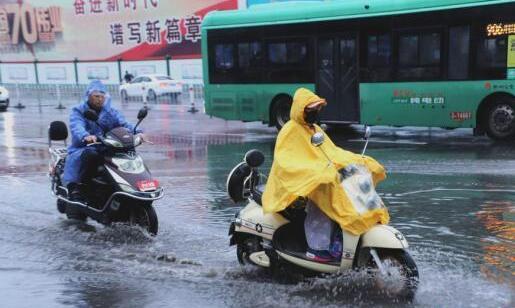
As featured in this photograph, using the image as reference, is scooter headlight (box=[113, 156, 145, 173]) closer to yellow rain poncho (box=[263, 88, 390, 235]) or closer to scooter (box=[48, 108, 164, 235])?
scooter (box=[48, 108, 164, 235])

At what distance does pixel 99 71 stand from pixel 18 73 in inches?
342

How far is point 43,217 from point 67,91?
88.8ft

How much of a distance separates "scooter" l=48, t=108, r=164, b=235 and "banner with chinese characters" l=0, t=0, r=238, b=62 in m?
30.8

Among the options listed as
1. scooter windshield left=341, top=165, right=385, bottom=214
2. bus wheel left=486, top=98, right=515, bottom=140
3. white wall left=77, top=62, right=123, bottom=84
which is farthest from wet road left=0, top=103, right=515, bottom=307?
white wall left=77, top=62, right=123, bottom=84

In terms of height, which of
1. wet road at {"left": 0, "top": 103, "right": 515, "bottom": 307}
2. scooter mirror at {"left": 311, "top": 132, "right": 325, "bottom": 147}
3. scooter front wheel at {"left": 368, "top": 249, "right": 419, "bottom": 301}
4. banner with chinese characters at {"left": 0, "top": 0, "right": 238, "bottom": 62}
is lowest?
wet road at {"left": 0, "top": 103, "right": 515, "bottom": 307}

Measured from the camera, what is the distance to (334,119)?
1529 cm

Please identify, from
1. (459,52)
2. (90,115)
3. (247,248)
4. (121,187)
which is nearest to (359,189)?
(247,248)

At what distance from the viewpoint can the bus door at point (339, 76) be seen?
14719 millimetres

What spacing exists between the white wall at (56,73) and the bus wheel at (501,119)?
3492 cm

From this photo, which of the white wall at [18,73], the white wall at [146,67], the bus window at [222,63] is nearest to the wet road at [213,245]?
the bus window at [222,63]

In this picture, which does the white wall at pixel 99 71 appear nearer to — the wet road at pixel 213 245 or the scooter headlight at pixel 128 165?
the wet road at pixel 213 245

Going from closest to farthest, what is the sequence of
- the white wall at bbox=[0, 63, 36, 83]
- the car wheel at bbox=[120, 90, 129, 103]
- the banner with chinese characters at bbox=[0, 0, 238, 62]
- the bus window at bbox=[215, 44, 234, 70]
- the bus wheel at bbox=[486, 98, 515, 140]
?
the bus wheel at bbox=[486, 98, 515, 140], the bus window at bbox=[215, 44, 234, 70], the car wheel at bbox=[120, 90, 129, 103], the banner with chinese characters at bbox=[0, 0, 238, 62], the white wall at bbox=[0, 63, 36, 83]

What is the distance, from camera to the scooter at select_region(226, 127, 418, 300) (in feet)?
15.2

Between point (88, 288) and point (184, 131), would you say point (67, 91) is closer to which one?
point (184, 131)
